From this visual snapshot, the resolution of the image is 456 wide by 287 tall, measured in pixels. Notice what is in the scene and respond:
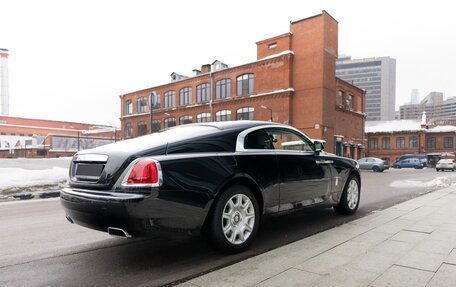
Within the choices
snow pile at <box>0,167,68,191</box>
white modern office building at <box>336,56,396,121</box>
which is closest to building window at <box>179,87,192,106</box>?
snow pile at <box>0,167,68,191</box>

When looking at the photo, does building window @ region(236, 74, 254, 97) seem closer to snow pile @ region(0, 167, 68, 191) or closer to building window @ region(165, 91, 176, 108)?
building window @ region(165, 91, 176, 108)

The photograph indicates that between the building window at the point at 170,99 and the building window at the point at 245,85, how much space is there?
12991mm

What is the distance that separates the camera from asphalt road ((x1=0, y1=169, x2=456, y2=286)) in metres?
3.38

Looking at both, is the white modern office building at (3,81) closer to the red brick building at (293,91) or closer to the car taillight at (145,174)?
the red brick building at (293,91)

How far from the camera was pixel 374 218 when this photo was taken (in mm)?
6066

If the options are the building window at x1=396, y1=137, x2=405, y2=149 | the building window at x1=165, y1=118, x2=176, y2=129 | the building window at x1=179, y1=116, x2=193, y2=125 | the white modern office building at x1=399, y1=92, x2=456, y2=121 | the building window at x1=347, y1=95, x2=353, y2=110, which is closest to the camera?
the building window at x1=347, y1=95, x2=353, y2=110

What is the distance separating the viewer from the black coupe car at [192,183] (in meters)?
3.39

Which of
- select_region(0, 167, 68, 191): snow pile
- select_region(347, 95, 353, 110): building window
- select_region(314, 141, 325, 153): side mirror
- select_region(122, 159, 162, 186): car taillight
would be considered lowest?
select_region(0, 167, 68, 191): snow pile

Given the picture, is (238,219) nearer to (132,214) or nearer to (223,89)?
(132,214)

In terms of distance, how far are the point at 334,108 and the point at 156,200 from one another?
3692 centimetres

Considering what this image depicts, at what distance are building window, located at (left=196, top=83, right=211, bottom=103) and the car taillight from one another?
42.8 meters

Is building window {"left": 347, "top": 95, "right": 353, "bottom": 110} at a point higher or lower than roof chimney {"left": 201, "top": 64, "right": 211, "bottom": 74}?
lower

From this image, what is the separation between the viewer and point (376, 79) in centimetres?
12081

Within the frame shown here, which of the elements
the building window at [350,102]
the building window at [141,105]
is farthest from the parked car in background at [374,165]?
the building window at [141,105]
